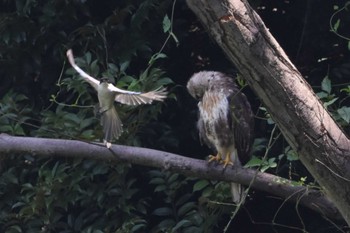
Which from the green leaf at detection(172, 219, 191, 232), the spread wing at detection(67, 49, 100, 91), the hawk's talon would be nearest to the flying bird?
the spread wing at detection(67, 49, 100, 91)

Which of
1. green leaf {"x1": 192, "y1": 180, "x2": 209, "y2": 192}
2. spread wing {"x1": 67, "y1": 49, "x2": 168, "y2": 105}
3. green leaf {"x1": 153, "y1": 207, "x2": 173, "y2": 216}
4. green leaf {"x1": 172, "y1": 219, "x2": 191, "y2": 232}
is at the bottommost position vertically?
green leaf {"x1": 153, "y1": 207, "x2": 173, "y2": 216}

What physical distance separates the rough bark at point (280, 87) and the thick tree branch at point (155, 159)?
820 millimetres

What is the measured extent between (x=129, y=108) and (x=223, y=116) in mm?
576

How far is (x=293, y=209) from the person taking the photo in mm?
4738

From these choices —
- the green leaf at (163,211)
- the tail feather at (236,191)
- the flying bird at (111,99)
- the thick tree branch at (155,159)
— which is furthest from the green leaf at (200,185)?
the flying bird at (111,99)

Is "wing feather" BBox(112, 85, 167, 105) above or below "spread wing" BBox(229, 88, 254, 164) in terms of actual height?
above

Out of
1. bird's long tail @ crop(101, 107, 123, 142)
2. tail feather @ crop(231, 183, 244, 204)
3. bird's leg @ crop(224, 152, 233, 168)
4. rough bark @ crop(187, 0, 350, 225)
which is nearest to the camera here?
rough bark @ crop(187, 0, 350, 225)

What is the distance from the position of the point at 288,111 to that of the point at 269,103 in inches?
2.4

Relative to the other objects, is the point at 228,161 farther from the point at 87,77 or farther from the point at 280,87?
the point at 280,87

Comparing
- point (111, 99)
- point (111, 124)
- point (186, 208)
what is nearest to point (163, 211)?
point (186, 208)

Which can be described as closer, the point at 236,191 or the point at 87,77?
the point at 87,77

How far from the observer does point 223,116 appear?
4621 mm

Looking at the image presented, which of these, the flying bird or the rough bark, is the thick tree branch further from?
the rough bark

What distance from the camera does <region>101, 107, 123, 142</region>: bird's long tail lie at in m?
3.94
